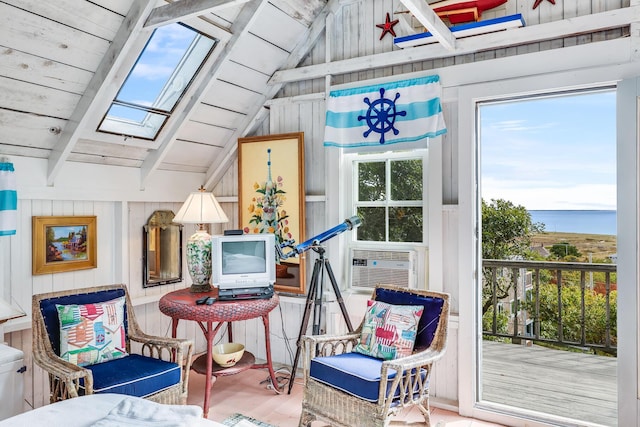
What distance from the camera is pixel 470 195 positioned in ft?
9.46

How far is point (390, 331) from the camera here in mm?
2600

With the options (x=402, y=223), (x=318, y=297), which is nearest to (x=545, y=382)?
(x=402, y=223)

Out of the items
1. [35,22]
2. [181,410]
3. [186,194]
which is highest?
[35,22]

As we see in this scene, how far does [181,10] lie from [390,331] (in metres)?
2.11

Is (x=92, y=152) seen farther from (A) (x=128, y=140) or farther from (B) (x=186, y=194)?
(B) (x=186, y=194)

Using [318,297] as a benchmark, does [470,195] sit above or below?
above

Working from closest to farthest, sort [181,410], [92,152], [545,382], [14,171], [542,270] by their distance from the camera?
[181,410], [14,171], [92,152], [545,382], [542,270]

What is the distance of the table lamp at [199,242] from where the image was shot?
3.22 metres

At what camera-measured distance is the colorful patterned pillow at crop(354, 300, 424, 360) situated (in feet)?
8.37

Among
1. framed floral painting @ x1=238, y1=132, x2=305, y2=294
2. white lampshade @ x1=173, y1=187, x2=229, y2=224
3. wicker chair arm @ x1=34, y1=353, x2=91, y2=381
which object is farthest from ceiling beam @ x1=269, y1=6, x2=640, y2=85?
wicker chair arm @ x1=34, y1=353, x2=91, y2=381

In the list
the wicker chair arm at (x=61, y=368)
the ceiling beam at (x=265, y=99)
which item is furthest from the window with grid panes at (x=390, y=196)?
the wicker chair arm at (x=61, y=368)

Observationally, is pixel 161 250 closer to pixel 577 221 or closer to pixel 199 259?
pixel 199 259

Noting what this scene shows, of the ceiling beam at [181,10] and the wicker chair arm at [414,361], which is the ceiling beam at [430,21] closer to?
the ceiling beam at [181,10]

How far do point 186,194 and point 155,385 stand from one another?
2.00 meters
